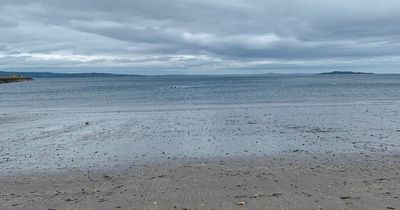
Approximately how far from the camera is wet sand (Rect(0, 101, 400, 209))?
10.7 m

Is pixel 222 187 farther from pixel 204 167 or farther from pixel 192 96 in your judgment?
pixel 192 96

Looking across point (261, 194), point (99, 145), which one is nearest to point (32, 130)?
point (99, 145)

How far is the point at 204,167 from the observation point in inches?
578

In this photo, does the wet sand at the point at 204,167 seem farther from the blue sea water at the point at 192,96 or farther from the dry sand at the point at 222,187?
the blue sea water at the point at 192,96

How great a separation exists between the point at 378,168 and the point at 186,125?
15241mm

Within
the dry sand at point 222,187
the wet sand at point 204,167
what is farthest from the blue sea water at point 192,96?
the dry sand at point 222,187

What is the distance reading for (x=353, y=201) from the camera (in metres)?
10.4

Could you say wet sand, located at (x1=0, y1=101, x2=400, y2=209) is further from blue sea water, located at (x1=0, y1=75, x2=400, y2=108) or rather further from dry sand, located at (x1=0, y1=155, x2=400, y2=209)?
blue sea water, located at (x1=0, y1=75, x2=400, y2=108)

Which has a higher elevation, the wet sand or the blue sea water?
the wet sand

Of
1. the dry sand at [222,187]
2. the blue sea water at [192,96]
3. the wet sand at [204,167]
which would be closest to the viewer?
the dry sand at [222,187]

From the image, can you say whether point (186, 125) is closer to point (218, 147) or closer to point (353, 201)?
point (218, 147)

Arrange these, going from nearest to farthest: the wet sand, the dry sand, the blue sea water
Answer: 1. the dry sand
2. the wet sand
3. the blue sea water

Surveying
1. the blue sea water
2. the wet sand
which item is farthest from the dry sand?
the blue sea water

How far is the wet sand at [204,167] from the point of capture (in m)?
10.7
